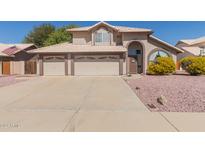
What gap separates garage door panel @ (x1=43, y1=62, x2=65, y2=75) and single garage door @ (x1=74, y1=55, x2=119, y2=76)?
1.37m

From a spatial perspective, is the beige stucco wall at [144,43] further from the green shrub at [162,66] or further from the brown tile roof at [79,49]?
the green shrub at [162,66]

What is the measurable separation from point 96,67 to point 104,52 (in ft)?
5.79

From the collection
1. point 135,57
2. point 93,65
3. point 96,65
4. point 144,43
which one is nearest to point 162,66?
point 144,43

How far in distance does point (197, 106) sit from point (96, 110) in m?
3.64

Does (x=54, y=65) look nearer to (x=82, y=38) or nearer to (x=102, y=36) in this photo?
(x=82, y=38)

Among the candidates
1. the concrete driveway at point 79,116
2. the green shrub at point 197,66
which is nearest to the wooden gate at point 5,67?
the concrete driveway at point 79,116

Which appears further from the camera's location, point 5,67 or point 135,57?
point 5,67

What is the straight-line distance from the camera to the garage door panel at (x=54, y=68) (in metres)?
23.0

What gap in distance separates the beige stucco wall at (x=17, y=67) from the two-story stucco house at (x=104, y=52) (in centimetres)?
608

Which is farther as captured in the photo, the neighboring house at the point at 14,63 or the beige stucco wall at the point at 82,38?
the neighboring house at the point at 14,63

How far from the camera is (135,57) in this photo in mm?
24484

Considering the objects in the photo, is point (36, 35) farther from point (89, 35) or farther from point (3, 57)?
point (89, 35)

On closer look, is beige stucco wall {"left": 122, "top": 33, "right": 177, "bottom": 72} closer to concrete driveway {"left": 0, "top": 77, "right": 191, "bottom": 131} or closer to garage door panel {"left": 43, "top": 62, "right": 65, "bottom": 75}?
garage door panel {"left": 43, "top": 62, "right": 65, "bottom": 75}

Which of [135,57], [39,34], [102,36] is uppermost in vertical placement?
[39,34]
